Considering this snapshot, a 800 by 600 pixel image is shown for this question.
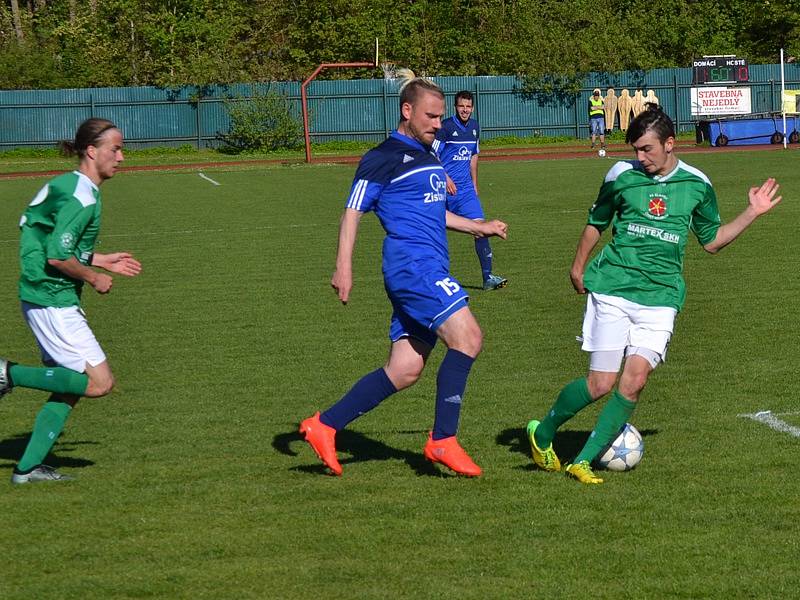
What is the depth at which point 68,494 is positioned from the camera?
6.31 meters

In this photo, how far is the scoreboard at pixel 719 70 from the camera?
45500 millimetres

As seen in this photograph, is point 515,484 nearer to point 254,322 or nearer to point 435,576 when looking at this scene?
point 435,576

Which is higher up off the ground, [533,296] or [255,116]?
[255,116]

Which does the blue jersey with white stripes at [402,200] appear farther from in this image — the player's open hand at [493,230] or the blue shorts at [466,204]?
the blue shorts at [466,204]

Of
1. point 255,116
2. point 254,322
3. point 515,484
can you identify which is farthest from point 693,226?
point 255,116

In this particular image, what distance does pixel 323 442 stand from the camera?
258 inches

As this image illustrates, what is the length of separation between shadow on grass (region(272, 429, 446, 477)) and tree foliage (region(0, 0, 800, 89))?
44.7 meters

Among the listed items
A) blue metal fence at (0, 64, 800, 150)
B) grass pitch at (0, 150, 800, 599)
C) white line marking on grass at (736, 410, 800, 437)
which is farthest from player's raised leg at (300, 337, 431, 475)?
blue metal fence at (0, 64, 800, 150)

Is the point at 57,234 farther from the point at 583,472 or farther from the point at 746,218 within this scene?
the point at 746,218

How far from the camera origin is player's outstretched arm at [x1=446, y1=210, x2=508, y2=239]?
657 centimetres

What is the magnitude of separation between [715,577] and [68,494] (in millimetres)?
3193

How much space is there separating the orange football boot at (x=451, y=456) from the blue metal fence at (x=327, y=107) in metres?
40.4

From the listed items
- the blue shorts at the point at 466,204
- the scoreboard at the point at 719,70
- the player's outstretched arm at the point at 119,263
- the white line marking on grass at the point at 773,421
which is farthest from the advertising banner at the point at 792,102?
the player's outstretched arm at the point at 119,263

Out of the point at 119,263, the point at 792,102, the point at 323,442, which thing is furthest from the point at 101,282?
the point at 792,102
